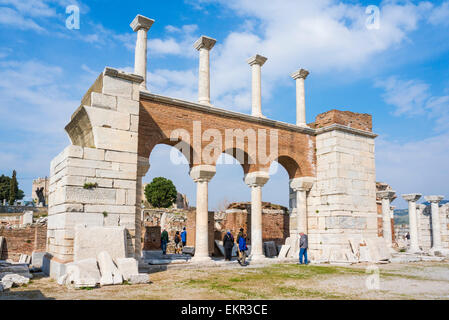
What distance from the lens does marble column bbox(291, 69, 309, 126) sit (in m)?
15.1

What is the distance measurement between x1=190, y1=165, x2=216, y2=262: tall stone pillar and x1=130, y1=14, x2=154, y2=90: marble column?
3073 millimetres

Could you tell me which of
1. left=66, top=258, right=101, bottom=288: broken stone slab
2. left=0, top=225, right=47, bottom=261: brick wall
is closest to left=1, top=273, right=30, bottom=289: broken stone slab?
left=66, top=258, right=101, bottom=288: broken stone slab

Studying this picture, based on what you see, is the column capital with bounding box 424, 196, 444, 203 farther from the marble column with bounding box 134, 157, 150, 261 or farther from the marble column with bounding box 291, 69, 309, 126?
the marble column with bounding box 134, 157, 150, 261

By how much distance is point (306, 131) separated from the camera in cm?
1484

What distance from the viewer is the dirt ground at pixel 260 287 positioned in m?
6.61

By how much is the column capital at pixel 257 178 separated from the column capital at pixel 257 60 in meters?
4.01

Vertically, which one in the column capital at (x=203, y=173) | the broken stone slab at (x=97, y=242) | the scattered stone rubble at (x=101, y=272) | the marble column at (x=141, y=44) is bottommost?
the scattered stone rubble at (x=101, y=272)

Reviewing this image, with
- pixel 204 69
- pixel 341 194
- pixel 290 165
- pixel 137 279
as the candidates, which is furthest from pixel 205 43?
pixel 137 279

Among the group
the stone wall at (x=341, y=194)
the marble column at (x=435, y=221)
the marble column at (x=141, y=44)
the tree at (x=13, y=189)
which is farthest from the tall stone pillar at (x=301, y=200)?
the tree at (x=13, y=189)

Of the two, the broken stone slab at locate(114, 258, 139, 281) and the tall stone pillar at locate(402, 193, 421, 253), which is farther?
the tall stone pillar at locate(402, 193, 421, 253)

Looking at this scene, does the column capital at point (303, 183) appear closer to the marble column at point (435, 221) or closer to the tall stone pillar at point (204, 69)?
the tall stone pillar at point (204, 69)
